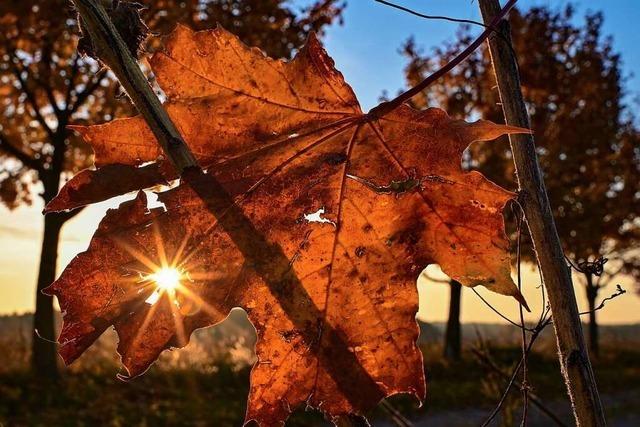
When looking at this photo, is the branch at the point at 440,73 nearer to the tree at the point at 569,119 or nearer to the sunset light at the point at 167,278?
the sunset light at the point at 167,278

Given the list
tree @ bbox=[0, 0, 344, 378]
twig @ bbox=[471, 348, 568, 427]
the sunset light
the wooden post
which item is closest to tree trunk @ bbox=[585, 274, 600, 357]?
tree @ bbox=[0, 0, 344, 378]

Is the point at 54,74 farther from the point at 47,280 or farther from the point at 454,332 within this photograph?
the point at 454,332

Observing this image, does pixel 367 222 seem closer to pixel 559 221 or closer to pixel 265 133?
pixel 265 133

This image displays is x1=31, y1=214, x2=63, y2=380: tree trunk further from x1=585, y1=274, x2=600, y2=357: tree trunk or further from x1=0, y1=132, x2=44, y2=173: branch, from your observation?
x1=585, y1=274, x2=600, y2=357: tree trunk

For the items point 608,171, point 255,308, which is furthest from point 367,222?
point 608,171

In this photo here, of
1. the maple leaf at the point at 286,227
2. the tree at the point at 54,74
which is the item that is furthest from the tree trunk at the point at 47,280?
the maple leaf at the point at 286,227
